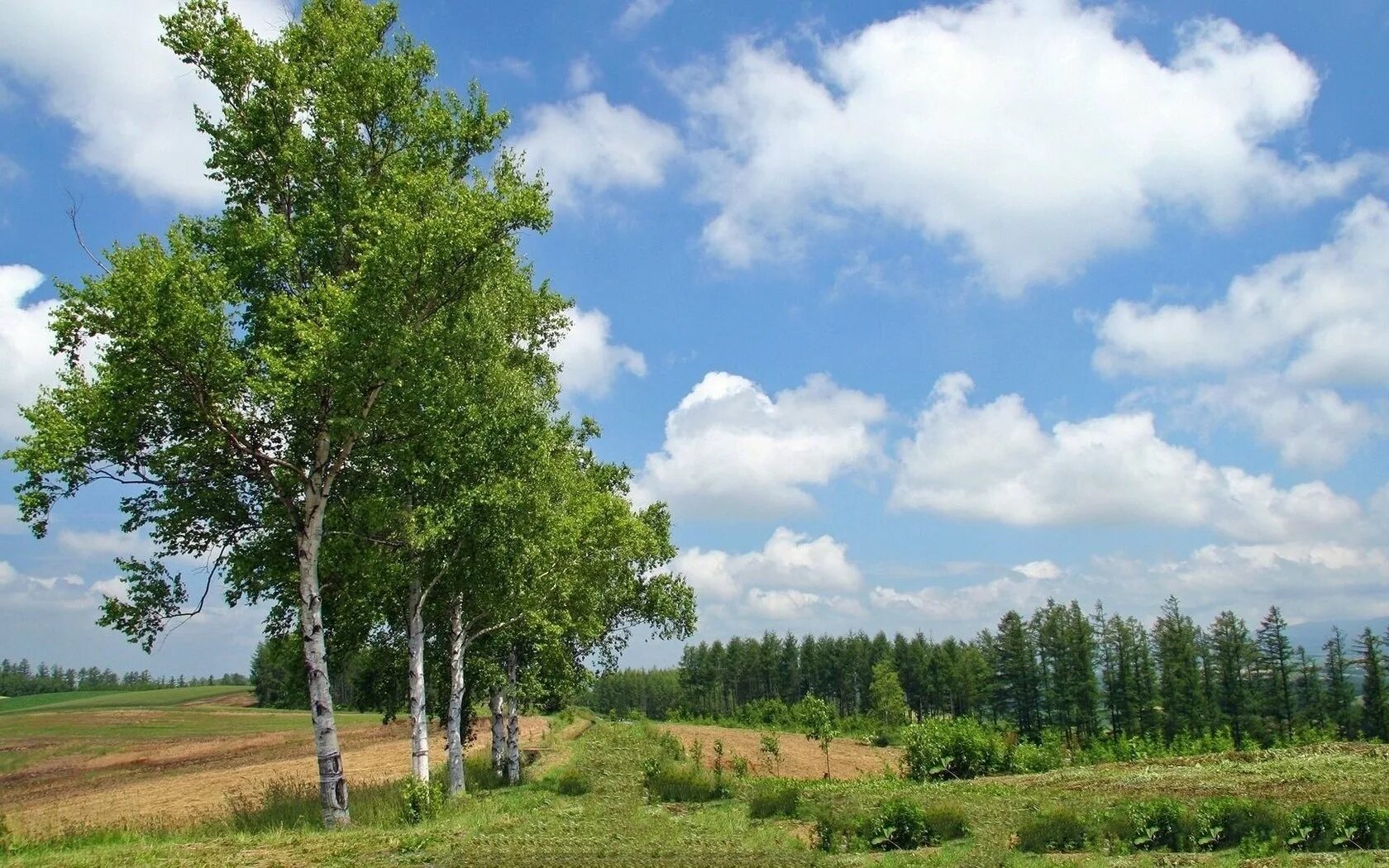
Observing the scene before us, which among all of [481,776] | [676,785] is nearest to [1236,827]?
[676,785]

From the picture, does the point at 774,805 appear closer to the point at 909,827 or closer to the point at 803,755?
the point at 909,827

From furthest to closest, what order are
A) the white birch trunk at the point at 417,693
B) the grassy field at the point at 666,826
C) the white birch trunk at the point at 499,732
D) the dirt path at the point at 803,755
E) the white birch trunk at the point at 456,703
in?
the dirt path at the point at 803,755 < the white birch trunk at the point at 499,732 < the white birch trunk at the point at 456,703 < the white birch trunk at the point at 417,693 < the grassy field at the point at 666,826

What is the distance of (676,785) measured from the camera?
29.8 metres

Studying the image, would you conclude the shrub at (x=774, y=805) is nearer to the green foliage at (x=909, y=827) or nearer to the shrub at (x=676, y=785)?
the shrub at (x=676, y=785)

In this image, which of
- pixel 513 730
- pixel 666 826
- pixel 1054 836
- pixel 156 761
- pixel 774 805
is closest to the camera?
pixel 1054 836

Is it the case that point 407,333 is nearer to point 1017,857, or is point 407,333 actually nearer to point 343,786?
point 343,786

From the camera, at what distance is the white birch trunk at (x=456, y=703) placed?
1006 inches

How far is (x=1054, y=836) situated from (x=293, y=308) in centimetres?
1884

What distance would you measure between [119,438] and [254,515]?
3.63 m

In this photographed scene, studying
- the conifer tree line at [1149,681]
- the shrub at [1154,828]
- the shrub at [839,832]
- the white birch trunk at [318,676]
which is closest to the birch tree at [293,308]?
the white birch trunk at [318,676]

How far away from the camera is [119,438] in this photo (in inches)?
670

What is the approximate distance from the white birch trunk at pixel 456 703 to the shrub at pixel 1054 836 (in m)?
16.0

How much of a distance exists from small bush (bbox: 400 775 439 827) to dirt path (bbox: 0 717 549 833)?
21.5 feet

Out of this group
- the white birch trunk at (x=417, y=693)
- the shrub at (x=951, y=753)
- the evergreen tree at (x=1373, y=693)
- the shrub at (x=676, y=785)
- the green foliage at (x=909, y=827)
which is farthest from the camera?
the evergreen tree at (x=1373, y=693)
